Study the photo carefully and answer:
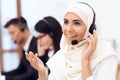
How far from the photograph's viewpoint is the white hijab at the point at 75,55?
182cm

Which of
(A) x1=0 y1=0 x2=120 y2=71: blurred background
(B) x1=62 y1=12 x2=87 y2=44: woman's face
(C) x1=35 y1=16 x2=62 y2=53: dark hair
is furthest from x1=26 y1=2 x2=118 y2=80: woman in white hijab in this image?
(C) x1=35 y1=16 x2=62 y2=53: dark hair

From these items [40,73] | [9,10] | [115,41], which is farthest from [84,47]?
[9,10]

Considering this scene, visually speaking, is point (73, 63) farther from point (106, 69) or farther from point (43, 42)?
point (43, 42)

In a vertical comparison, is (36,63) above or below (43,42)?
above

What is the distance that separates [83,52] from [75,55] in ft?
0.30

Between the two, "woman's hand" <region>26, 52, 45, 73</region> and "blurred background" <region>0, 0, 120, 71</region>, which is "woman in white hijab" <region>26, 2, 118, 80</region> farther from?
"blurred background" <region>0, 0, 120, 71</region>

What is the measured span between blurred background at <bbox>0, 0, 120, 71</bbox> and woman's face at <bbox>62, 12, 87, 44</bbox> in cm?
69

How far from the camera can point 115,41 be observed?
9.70 feet

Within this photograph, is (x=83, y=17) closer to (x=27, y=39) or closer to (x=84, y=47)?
(x=84, y=47)

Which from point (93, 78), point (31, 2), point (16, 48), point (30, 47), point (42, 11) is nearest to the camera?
point (93, 78)

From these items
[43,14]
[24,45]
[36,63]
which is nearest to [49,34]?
[24,45]

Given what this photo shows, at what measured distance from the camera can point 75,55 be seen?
1880 millimetres

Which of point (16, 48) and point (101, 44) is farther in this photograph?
point (16, 48)

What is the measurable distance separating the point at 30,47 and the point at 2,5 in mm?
1039
